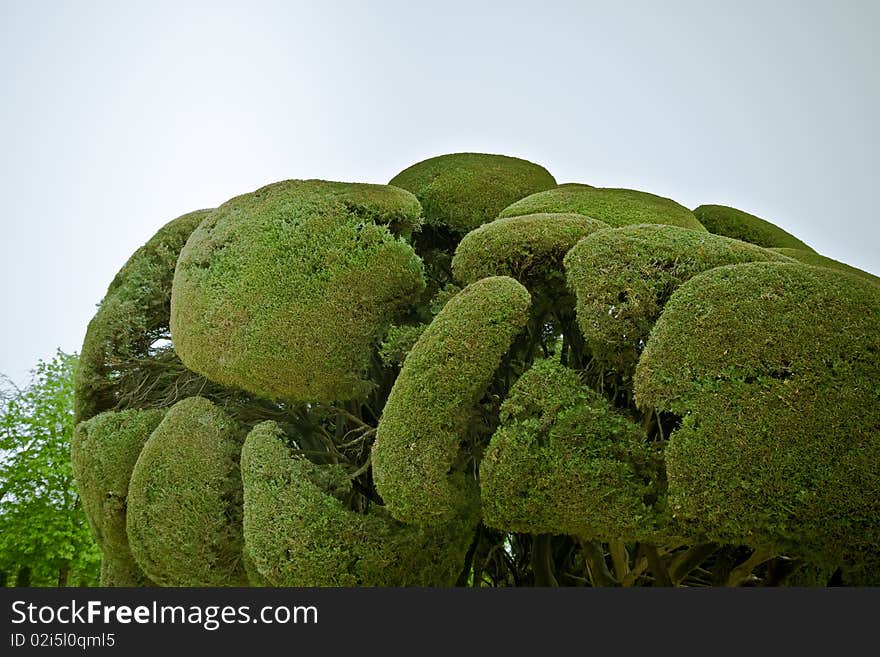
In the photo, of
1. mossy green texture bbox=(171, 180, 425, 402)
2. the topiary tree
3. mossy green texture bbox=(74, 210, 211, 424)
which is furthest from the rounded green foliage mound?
mossy green texture bbox=(74, 210, 211, 424)

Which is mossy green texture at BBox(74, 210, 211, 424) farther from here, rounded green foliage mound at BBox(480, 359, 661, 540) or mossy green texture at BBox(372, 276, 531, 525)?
rounded green foliage mound at BBox(480, 359, 661, 540)

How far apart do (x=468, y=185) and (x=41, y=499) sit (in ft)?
43.6

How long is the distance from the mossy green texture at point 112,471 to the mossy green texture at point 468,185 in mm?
3800

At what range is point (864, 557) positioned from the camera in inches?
199

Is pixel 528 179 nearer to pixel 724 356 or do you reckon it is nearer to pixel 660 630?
pixel 724 356

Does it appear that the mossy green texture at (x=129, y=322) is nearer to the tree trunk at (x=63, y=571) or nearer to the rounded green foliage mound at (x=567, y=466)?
the rounded green foliage mound at (x=567, y=466)

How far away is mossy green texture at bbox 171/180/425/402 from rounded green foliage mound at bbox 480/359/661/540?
229cm

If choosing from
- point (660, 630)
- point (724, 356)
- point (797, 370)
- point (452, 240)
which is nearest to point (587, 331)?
point (724, 356)

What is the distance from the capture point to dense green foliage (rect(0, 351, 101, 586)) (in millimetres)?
17703

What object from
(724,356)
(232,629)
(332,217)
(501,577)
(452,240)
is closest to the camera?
(724,356)

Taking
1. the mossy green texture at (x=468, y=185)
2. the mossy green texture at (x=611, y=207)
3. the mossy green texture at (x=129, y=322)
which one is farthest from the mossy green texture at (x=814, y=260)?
the mossy green texture at (x=129, y=322)

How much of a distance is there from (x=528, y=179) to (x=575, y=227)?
9.26 ft

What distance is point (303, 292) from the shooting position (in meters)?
7.95

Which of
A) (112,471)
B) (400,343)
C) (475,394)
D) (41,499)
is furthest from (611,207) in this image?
(41,499)
